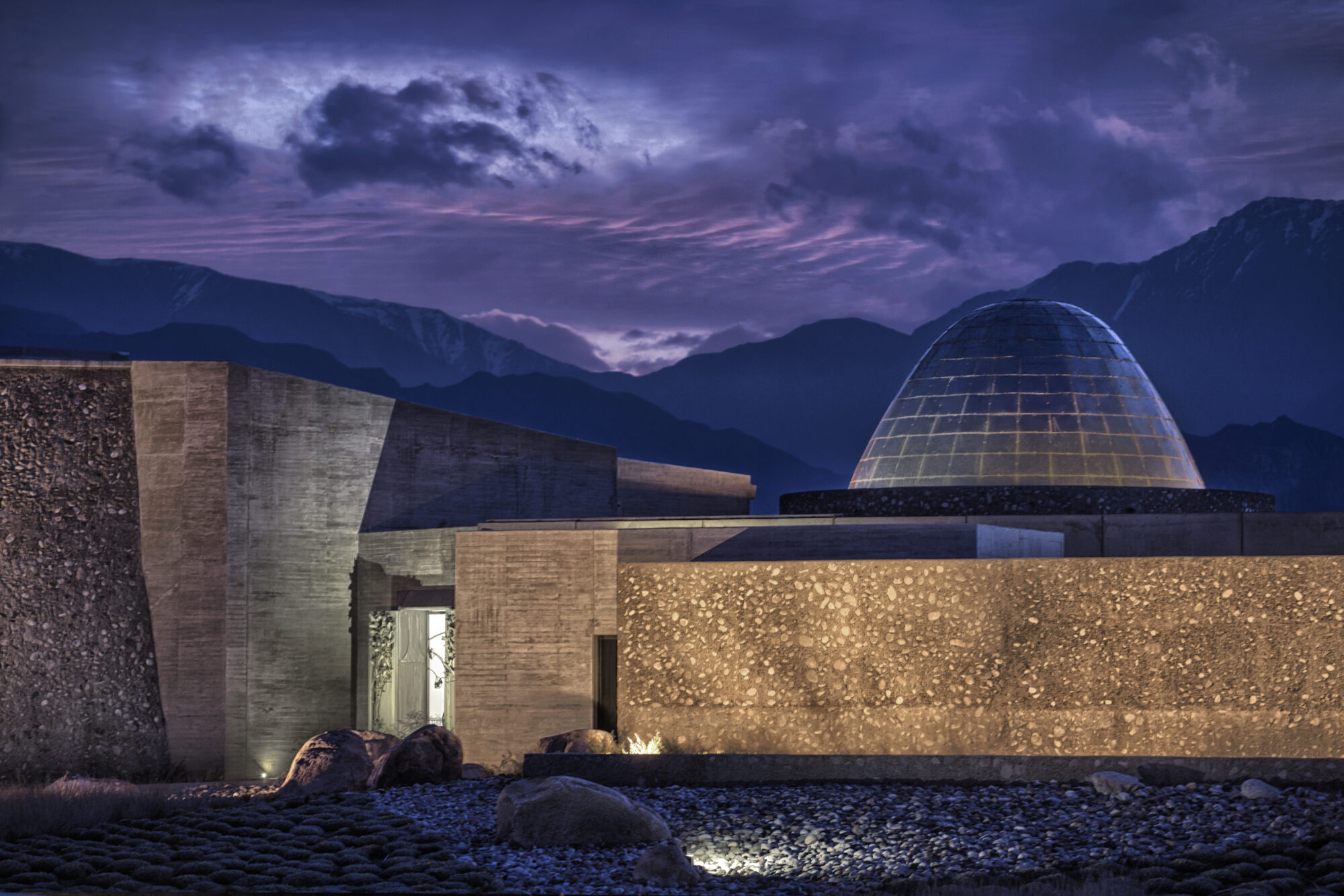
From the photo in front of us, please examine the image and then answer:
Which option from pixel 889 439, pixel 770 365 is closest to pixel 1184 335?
pixel 770 365

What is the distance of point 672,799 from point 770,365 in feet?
507

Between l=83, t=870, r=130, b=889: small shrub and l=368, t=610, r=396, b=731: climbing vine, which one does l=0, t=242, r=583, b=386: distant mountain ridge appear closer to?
l=368, t=610, r=396, b=731: climbing vine

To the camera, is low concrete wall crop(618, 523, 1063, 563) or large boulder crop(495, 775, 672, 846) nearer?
large boulder crop(495, 775, 672, 846)

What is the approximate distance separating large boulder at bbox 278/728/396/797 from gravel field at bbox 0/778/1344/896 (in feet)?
7.11

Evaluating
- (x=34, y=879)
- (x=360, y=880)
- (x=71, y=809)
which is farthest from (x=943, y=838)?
(x=71, y=809)

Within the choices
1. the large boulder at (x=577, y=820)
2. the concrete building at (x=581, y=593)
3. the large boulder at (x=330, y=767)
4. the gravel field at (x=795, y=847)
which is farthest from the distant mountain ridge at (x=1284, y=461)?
the large boulder at (x=577, y=820)

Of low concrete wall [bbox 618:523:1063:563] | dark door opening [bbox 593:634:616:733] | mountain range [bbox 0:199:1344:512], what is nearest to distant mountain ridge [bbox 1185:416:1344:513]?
mountain range [bbox 0:199:1344:512]

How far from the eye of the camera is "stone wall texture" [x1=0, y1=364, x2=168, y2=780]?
19109mm

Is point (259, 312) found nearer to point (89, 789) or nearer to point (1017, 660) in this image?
point (89, 789)

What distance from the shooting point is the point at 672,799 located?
12.4 metres

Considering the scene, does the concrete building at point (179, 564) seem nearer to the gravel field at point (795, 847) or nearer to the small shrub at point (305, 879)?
the gravel field at point (795, 847)

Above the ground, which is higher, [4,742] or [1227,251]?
[1227,251]

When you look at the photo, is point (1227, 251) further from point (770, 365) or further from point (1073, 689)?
point (1073, 689)

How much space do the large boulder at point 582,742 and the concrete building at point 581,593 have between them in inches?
27.7
